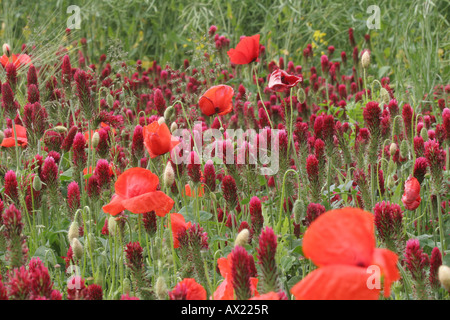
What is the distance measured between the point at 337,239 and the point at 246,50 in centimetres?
159

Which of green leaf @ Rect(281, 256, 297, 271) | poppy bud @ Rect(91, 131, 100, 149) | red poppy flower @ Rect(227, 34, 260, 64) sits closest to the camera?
green leaf @ Rect(281, 256, 297, 271)

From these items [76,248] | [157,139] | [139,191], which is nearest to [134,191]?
[139,191]

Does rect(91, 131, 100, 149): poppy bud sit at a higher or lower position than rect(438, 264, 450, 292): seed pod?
higher

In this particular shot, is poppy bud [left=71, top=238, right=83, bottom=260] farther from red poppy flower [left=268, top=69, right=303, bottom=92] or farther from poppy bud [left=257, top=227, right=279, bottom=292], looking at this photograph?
red poppy flower [left=268, top=69, right=303, bottom=92]

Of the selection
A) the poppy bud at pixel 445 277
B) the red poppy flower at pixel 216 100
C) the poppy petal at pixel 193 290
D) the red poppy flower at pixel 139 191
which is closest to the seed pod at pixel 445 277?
the poppy bud at pixel 445 277

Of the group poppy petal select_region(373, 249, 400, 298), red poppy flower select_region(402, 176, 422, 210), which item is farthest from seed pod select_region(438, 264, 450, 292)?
red poppy flower select_region(402, 176, 422, 210)

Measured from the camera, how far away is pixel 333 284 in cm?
80

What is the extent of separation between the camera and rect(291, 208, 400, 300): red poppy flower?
2.63ft

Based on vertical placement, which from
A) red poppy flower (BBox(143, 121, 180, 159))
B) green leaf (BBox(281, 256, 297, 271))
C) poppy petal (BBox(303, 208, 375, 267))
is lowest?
green leaf (BBox(281, 256, 297, 271))

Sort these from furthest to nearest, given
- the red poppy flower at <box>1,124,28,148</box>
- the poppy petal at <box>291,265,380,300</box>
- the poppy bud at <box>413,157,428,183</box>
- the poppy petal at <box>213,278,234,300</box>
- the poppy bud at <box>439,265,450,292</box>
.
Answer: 1. the red poppy flower at <box>1,124,28,148</box>
2. the poppy bud at <box>413,157,428,183</box>
3. the poppy petal at <box>213,278,234,300</box>
4. the poppy bud at <box>439,265,450,292</box>
5. the poppy petal at <box>291,265,380,300</box>

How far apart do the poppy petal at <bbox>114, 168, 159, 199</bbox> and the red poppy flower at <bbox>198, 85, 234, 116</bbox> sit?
0.74 metres

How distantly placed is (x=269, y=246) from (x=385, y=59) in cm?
413

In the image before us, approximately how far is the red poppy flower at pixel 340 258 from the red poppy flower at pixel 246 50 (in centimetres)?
154

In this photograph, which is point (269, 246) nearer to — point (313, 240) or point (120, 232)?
point (313, 240)
